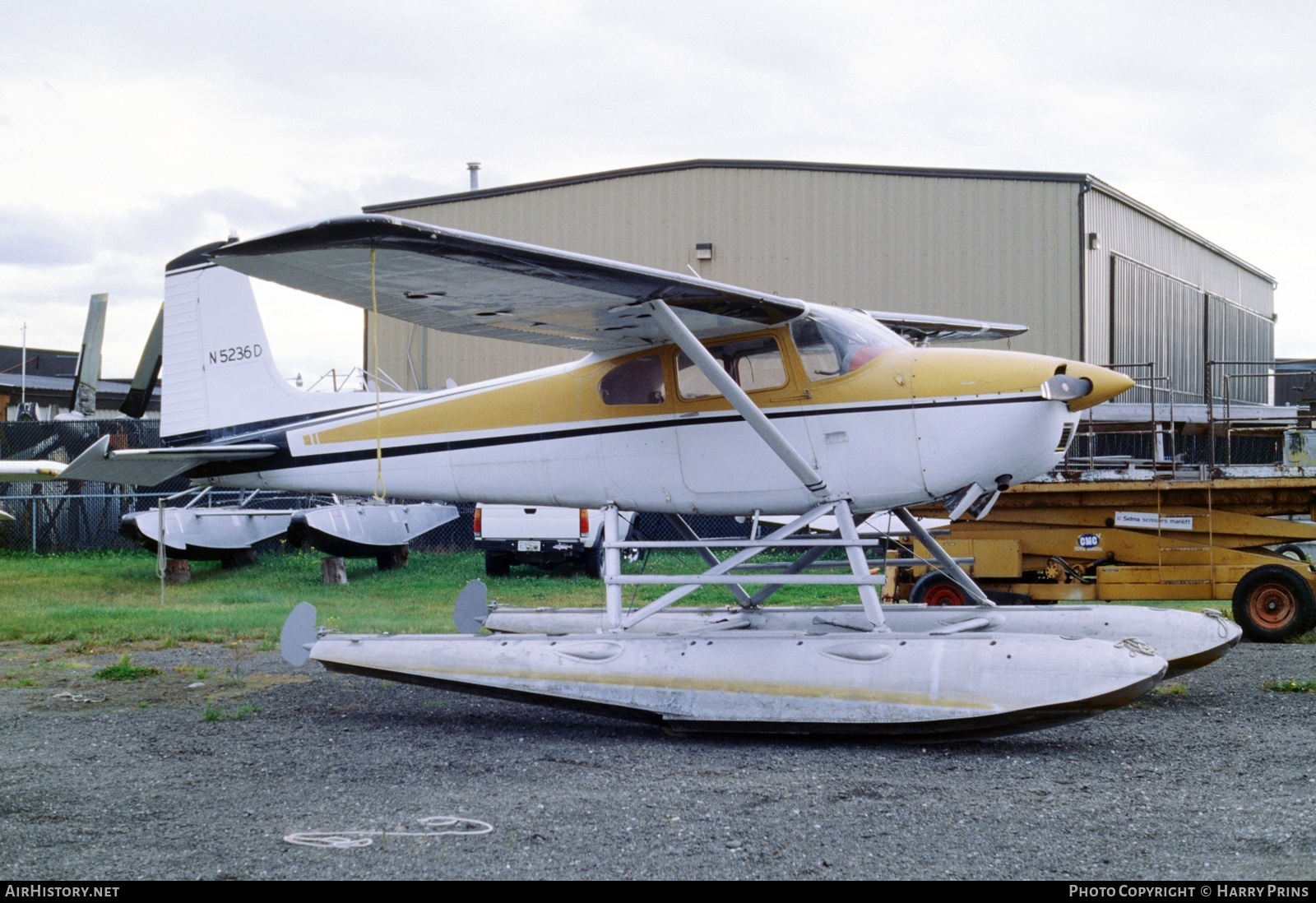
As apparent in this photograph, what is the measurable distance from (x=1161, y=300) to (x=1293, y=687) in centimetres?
1686

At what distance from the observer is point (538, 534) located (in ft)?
56.2

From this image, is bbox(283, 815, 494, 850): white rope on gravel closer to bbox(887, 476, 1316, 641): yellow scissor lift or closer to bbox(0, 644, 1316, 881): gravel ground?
bbox(0, 644, 1316, 881): gravel ground

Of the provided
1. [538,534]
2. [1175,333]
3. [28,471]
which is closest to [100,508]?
[28,471]

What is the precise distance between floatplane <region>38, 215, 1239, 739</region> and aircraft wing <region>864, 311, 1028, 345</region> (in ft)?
6.23

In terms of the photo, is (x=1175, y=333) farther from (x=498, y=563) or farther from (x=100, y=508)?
(x=100, y=508)

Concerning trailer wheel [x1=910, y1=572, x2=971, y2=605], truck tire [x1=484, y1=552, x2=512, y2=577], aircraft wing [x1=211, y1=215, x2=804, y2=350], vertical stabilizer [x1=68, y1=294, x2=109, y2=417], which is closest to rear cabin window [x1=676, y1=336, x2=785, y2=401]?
aircraft wing [x1=211, y1=215, x2=804, y2=350]

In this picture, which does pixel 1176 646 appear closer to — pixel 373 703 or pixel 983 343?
pixel 373 703

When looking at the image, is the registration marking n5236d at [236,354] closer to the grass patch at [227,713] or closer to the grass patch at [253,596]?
the grass patch at [253,596]

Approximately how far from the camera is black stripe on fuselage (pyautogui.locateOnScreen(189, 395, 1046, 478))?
7.42m

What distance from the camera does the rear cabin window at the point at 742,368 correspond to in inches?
307

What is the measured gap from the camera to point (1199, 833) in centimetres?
467

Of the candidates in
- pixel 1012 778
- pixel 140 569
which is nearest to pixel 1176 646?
pixel 1012 778

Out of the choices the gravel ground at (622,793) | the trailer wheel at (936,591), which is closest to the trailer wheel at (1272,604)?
the gravel ground at (622,793)

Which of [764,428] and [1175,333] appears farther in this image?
[1175,333]
